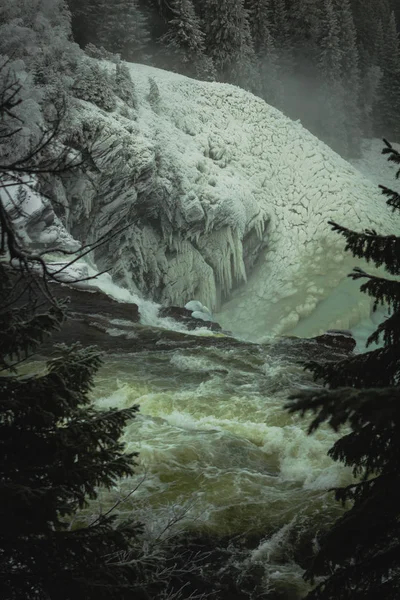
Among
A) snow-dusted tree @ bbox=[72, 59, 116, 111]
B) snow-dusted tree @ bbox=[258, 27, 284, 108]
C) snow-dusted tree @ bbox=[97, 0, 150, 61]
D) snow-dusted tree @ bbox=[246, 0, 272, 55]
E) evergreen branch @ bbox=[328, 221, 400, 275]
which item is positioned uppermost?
snow-dusted tree @ bbox=[246, 0, 272, 55]

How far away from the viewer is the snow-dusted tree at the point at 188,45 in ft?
94.4

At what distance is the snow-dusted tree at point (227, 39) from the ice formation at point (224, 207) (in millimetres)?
7756

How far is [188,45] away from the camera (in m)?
29.2

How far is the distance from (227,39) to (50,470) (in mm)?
33470

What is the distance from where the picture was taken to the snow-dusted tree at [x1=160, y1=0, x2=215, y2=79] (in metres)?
28.8

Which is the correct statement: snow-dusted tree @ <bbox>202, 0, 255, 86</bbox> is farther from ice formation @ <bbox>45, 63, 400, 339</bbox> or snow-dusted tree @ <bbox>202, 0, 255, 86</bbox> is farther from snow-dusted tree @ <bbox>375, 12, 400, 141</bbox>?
snow-dusted tree @ <bbox>375, 12, 400, 141</bbox>

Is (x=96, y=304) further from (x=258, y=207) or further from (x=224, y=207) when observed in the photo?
(x=258, y=207)

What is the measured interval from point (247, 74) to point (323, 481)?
30.5m

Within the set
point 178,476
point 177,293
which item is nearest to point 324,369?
point 178,476

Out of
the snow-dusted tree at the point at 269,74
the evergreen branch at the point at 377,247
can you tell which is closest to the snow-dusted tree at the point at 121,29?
the snow-dusted tree at the point at 269,74

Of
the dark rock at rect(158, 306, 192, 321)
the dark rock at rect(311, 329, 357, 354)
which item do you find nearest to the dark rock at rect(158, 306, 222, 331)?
the dark rock at rect(158, 306, 192, 321)

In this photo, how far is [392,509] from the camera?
7.94 feet

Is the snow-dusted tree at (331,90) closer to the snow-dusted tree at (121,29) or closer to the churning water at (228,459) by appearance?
the snow-dusted tree at (121,29)

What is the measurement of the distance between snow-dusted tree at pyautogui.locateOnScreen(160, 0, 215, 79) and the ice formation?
5559 millimetres
